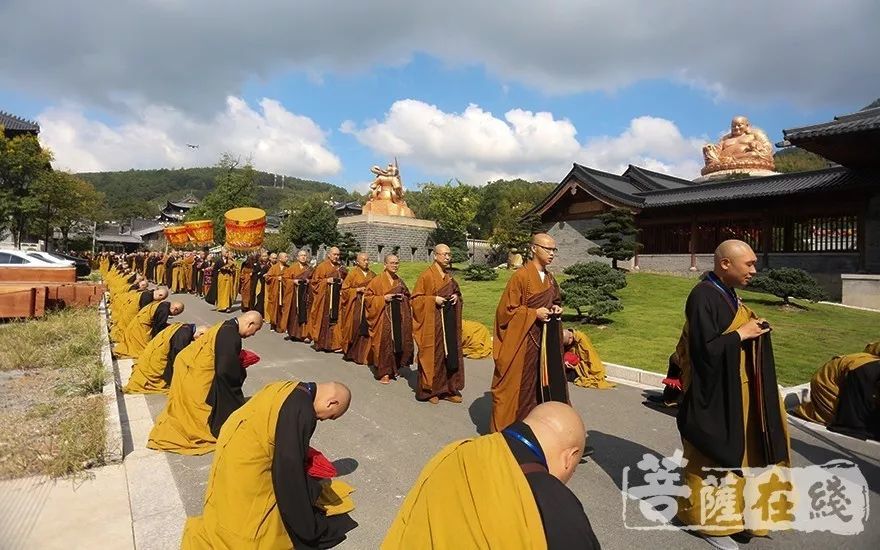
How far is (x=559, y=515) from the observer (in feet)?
5.14

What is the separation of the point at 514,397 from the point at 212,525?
2612 mm

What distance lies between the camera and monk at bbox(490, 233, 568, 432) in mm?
4664

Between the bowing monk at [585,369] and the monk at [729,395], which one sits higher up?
the monk at [729,395]

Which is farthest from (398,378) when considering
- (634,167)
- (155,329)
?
(634,167)

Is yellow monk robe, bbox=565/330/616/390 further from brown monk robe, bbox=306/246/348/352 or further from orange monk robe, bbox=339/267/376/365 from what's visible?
brown monk robe, bbox=306/246/348/352

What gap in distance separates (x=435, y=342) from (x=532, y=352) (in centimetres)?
214

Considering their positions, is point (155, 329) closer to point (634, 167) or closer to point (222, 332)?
point (222, 332)

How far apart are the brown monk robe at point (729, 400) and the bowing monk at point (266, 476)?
2.13m

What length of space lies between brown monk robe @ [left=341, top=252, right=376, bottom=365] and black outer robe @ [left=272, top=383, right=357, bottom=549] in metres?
5.70

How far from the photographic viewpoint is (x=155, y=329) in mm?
8516

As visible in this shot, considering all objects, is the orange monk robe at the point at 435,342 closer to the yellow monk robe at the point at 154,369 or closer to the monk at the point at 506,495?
the yellow monk robe at the point at 154,369

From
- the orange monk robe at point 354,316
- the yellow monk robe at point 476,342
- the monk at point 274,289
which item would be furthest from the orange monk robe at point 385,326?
the monk at point 274,289

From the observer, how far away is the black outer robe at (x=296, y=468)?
277 cm

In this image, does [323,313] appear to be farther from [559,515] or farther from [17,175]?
[17,175]
